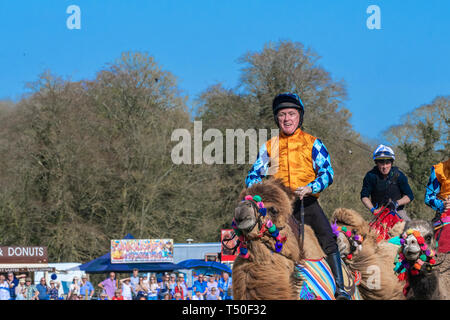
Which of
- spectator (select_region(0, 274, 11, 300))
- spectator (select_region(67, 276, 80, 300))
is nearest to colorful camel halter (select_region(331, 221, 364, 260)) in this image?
spectator (select_region(0, 274, 11, 300))

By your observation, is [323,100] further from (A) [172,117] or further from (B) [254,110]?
(A) [172,117]

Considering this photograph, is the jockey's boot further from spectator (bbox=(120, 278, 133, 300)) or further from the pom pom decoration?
spectator (bbox=(120, 278, 133, 300))

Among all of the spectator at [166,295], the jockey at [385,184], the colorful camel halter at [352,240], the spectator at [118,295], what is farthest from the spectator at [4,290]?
the colorful camel halter at [352,240]

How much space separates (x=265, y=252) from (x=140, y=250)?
17.8m

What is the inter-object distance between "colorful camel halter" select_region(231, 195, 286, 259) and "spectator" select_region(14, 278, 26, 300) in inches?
494

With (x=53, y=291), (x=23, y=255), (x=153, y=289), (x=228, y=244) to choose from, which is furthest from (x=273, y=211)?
(x=23, y=255)

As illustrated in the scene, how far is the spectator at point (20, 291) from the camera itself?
16641mm

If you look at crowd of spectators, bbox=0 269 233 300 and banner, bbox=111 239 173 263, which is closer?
crowd of spectators, bbox=0 269 233 300

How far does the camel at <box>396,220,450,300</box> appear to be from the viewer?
642 cm

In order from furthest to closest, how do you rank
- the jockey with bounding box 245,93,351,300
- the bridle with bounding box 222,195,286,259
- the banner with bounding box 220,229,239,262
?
the jockey with bounding box 245,93,351,300, the banner with bounding box 220,229,239,262, the bridle with bounding box 222,195,286,259

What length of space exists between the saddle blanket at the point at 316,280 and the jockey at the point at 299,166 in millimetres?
169

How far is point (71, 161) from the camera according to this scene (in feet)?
103

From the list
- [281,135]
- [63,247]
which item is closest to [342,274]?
[281,135]

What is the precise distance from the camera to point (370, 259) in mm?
7473
